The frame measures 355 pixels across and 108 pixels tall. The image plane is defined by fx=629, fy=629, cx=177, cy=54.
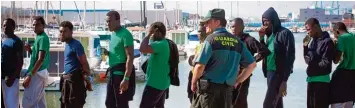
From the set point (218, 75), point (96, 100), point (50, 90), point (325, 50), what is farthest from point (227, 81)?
point (50, 90)

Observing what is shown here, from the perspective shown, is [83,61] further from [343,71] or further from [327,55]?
[343,71]

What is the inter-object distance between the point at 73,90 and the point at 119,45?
941 millimetres

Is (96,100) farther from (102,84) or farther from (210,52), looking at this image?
(210,52)

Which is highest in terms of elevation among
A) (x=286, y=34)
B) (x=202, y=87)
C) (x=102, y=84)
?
(x=286, y=34)

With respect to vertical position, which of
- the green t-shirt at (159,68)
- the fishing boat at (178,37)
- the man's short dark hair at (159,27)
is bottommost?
the fishing boat at (178,37)

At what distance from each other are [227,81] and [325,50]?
2.04 meters

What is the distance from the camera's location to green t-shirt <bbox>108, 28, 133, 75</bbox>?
292 inches

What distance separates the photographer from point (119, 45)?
7.48m

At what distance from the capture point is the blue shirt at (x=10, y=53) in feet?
25.8

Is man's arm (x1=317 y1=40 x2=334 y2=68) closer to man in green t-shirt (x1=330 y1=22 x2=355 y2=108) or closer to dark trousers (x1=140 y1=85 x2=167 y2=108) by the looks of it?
man in green t-shirt (x1=330 y1=22 x2=355 y2=108)

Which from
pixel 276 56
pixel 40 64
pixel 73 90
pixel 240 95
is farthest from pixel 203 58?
pixel 40 64

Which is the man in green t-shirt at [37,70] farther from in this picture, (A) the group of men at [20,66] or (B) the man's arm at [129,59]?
(B) the man's arm at [129,59]

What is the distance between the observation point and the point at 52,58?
74.1 feet

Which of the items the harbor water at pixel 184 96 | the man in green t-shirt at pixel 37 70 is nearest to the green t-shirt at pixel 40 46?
the man in green t-shirt at pixel 37 70
